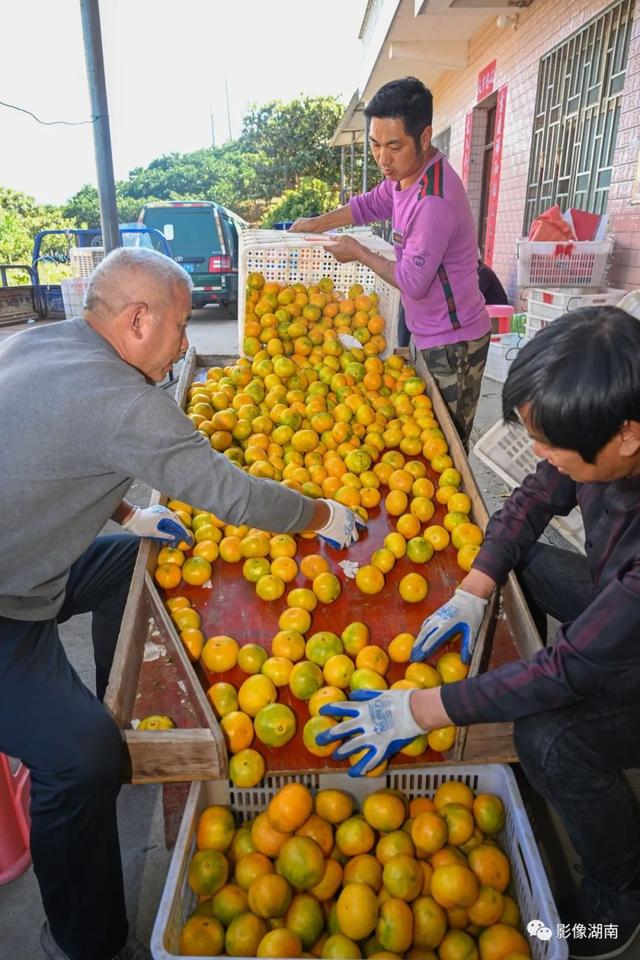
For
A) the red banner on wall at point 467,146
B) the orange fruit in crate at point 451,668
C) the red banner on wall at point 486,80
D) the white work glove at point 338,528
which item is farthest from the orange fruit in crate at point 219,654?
the red banner on wall at point 467,146

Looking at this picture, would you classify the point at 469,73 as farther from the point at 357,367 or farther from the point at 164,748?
the point at 164,748

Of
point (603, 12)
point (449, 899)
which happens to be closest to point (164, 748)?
point (449, 899)

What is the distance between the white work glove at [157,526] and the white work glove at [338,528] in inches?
21.4

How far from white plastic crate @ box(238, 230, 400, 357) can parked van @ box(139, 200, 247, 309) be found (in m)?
10.5

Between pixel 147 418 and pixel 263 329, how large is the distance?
2.11 meters

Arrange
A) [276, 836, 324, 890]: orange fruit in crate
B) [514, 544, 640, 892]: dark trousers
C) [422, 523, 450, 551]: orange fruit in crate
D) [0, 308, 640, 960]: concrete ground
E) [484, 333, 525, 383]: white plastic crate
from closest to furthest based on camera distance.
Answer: [276, 836, 324, 890]: orange fruit in crate
[514, 544, 640, 892]: dark trousers
[0, 308, 640, 960]: concrete ground
[422, 523, 450, 551]: orange fruit in crate
[484, 333, 525, 383]: white plastic crate

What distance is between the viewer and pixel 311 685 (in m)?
1.90

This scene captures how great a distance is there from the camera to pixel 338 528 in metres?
2.39

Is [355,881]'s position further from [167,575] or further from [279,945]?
[167,575]

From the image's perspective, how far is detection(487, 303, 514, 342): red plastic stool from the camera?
733 cm

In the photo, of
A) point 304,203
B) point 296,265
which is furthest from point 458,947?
point 304,203

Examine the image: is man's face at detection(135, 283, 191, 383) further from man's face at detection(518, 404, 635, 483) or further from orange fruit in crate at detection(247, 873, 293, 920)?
orange fruit in crate at detection(247, 873, 293, 920)

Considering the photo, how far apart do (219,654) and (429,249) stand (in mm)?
2088

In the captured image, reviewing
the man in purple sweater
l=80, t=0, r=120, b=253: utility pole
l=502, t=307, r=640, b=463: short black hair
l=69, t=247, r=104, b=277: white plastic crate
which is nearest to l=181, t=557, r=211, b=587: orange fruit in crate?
l=502, t=307, r=640, b=463: short black hair
